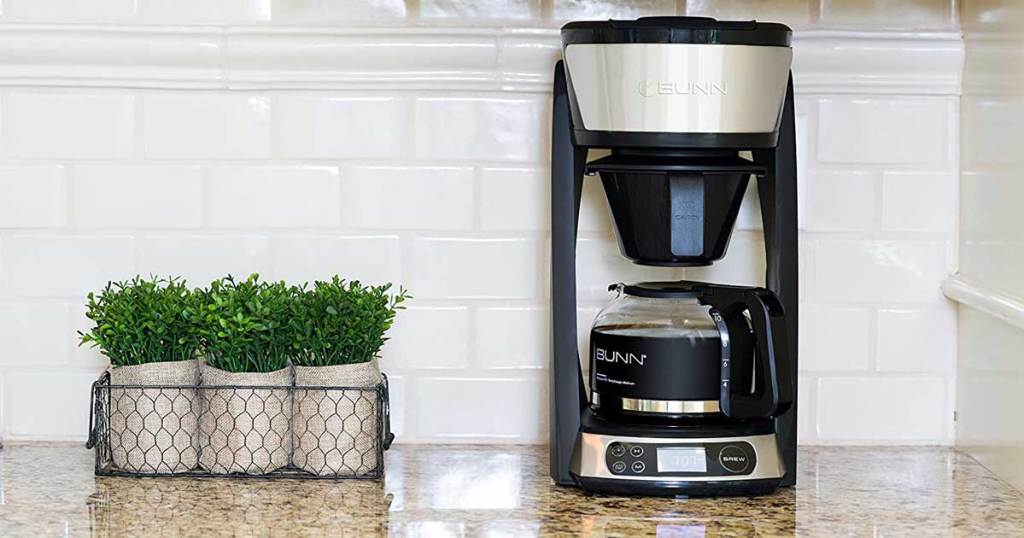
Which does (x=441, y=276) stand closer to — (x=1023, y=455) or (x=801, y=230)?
(x=801, y=230)

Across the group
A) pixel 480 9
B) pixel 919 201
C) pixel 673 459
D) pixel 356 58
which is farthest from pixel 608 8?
pixel 673 459

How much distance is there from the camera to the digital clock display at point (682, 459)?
1.25m

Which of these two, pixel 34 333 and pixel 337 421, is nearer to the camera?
pixel 337 421

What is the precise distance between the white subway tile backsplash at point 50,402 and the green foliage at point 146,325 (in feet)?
0.59

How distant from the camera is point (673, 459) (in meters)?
1.25

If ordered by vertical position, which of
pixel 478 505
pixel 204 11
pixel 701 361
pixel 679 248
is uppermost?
pixel 204 11

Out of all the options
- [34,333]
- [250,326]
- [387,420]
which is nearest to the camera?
[250,326]

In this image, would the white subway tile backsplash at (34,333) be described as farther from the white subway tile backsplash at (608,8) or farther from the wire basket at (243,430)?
the white subway tile backsplash at (608,8)

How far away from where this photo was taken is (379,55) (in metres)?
1.46

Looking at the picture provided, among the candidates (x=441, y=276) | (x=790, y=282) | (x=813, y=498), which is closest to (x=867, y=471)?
(x=813, y=498)

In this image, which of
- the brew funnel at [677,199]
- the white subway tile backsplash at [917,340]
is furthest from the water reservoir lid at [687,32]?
the white subway tile backsplash at [917,340]

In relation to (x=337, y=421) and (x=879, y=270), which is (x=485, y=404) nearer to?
(x=337, y=421)

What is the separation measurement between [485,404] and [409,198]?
0.24 meters

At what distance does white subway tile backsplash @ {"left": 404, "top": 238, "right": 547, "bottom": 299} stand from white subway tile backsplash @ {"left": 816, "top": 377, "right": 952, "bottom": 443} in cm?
35
